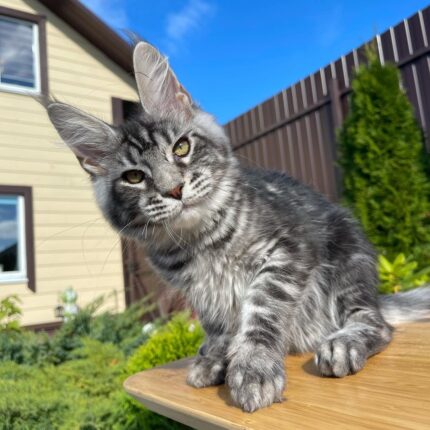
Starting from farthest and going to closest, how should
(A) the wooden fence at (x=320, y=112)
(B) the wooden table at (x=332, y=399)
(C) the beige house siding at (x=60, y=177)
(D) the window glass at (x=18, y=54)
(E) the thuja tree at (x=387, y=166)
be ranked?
(D) the window glass at (x=18, y=54) < (C) the beige house siding at (x=60, y=177) < (A) the wooden fence at (x=320, y=112) < (E) the thuja tree at (x=387, y=166) < (B) the wooden table at (x=332, y=399)

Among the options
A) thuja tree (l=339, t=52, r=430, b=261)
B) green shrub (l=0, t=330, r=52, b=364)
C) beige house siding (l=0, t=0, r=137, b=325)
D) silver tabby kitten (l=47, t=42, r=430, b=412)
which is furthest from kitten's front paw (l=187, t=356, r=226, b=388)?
beige house siding (l=0, t=0, r=137, b=325)

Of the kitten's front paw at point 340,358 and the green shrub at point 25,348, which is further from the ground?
the kitten's front paw at point 340,358

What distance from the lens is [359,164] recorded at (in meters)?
3.10

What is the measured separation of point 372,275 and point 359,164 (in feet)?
6.39

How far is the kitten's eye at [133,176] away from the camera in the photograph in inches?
49.4

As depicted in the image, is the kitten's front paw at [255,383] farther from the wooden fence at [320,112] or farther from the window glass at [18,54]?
the window glass at [18,54]

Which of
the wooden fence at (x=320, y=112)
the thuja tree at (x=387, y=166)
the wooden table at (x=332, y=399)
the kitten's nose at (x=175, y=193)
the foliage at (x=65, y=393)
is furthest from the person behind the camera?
the wooden fence at (x=320, y=112)

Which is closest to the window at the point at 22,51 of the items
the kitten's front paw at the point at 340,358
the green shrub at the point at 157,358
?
the green shrub at the point at 157,358

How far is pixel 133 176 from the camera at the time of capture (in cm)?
127

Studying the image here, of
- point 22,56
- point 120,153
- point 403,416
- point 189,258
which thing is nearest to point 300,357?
point 189,258

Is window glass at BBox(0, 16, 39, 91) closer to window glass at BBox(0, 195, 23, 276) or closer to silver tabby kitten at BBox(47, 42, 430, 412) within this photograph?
window glass at BBox(0, 195, 23, 276)

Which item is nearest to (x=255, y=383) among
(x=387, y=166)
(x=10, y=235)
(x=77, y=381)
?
(x=77, y=381)

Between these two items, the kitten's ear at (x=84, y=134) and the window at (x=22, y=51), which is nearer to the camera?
the kitten's ear at (x=84, y=134)

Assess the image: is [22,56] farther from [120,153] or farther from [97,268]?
[120,153]
